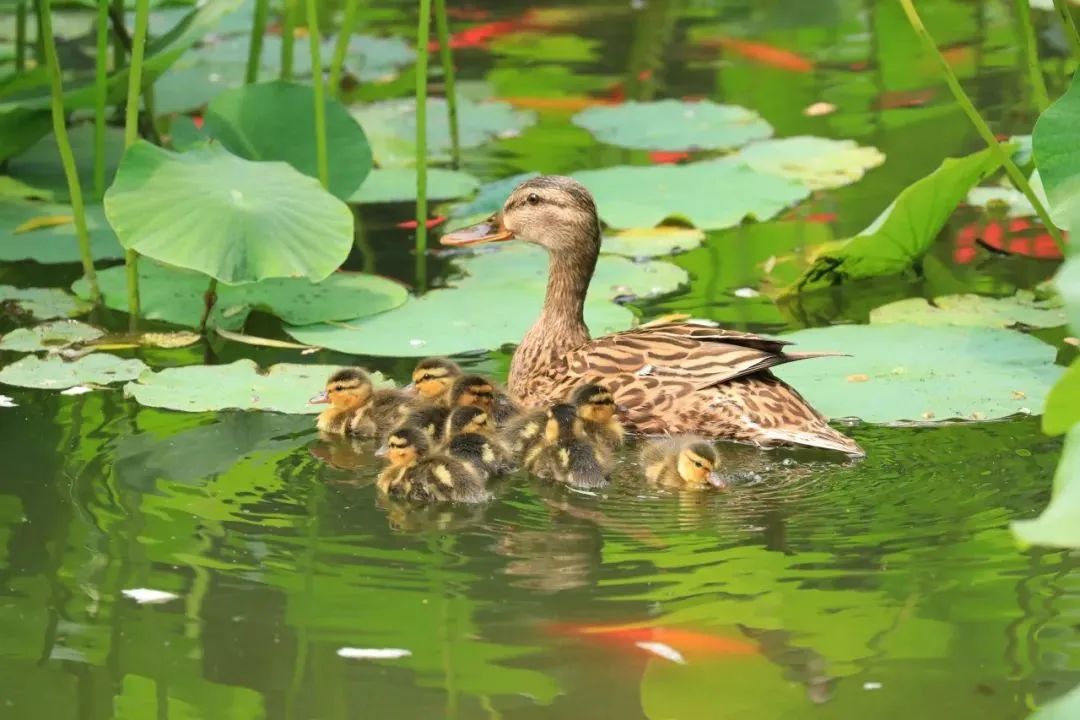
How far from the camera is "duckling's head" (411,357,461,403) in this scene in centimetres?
600

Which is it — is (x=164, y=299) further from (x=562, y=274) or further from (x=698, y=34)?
(x=698, y=34)

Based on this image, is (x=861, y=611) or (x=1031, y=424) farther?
(x=1031, y=424)

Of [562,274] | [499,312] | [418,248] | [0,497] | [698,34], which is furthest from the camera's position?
[698,34]

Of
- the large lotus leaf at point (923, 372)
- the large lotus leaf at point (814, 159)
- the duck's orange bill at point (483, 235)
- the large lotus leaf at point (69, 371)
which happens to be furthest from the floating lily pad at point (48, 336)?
the large lotus leaf at point (814, 159)

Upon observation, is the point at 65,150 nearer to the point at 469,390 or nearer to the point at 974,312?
the point at 469,390

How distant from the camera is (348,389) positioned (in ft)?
19.3

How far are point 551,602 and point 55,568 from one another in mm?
1352

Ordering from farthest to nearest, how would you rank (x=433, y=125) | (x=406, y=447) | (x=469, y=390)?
(x=433, y=125)
(x=469, y=390)
(x=406, y=447)

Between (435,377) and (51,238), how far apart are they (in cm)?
265

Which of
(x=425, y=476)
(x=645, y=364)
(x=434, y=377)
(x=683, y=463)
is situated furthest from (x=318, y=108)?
(x=683, y=463)

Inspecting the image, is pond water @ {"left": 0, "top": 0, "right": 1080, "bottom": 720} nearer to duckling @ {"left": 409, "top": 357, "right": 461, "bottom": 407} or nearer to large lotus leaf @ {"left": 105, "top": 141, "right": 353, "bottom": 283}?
duckling @ {"left": 409, "top": 357, "right": 461, "bottom": 407}

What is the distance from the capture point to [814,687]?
13.2 ft

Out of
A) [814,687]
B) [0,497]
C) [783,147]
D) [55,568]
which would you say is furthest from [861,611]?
[783,147]

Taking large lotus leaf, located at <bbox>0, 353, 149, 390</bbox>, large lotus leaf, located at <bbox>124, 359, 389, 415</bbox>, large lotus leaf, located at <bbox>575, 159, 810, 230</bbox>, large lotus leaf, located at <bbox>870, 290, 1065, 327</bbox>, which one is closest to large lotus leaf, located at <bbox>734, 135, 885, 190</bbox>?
large lotus leaf, located at <bbox>575, 159, 810, 230</bbox>
